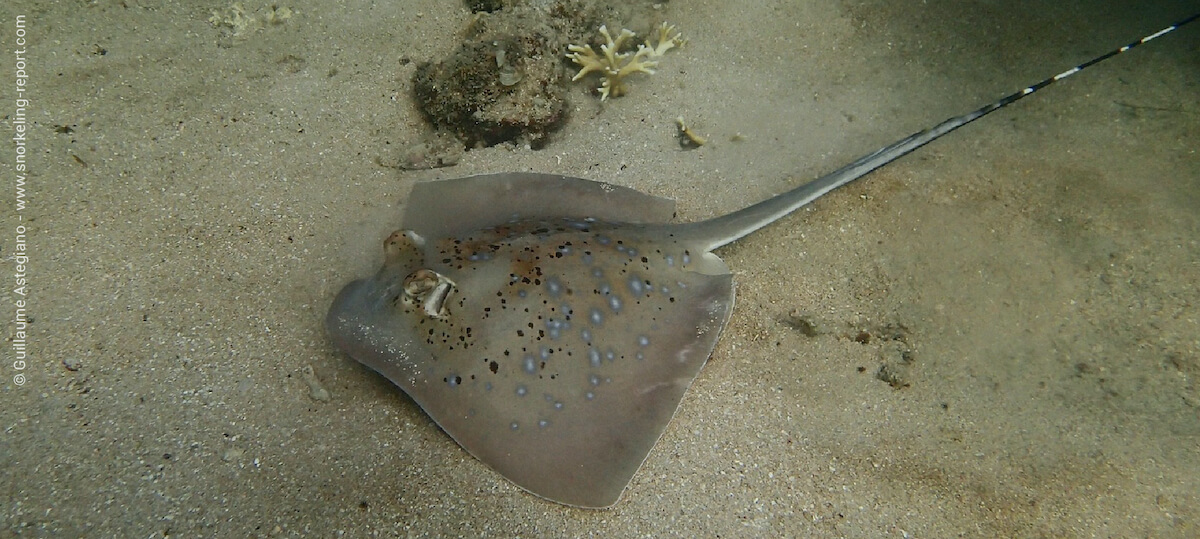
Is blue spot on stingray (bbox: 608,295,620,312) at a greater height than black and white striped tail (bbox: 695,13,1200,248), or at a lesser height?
lesser

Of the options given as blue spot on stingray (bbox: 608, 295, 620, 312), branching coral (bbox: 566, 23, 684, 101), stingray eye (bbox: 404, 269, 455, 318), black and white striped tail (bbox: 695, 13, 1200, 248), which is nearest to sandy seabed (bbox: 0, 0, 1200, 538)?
branching coral (bbox: 566, 23, 684, 101)

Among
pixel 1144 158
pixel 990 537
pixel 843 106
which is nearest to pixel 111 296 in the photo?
pixel 990 537

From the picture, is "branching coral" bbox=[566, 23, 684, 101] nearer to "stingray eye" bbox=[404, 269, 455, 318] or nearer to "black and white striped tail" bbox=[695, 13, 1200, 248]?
"black and white striped tail" bbox=[695, 13, 1200, 248]

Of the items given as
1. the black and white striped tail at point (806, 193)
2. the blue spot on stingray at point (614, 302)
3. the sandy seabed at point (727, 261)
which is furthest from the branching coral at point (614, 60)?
the blue spot on stingray at point (614, 302)

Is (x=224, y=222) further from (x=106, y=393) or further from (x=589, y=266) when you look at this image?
(x=589, y=266)

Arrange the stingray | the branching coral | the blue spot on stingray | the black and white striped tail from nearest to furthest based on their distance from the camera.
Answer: the stingray, the blue spot on stingray, the black and white striped tail, the branching coral

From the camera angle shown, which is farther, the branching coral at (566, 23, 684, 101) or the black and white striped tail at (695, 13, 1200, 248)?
the branching coral at (566, 23, 684, 101)

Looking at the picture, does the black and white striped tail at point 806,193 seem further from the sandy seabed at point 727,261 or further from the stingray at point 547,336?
the sandy seabed at point 727,261

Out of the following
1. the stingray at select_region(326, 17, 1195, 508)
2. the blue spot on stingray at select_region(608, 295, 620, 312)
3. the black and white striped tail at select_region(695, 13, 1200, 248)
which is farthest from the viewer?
the black and white striped tail at select_region(695, 13, 1200, 248)
